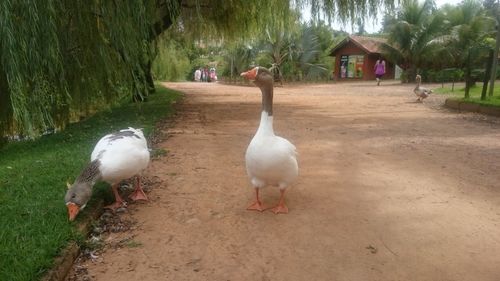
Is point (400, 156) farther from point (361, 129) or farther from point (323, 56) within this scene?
point (323, 56)

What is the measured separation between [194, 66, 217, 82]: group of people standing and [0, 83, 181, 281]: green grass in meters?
32.1

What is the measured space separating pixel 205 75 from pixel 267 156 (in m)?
38.5

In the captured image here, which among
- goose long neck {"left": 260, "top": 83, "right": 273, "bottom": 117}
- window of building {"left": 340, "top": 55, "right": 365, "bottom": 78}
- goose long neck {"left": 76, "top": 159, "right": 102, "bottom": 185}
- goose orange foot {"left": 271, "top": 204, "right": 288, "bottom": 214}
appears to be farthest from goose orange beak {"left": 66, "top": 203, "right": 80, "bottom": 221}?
window of building {"left": 340, "top": 55, "right": 365, "bottom": 78}

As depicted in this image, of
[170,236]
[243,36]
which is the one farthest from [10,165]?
[243,36]

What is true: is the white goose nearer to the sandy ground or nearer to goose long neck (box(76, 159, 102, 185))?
the sandy ground

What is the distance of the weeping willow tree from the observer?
15.8 feet

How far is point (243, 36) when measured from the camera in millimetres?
15008

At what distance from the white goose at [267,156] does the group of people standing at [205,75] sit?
36354 mm

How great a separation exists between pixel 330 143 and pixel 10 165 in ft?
16.6

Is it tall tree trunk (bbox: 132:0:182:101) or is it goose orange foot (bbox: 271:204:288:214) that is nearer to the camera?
goose orange foot (bbox: 271:204:288:214)

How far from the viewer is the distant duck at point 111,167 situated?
405cm

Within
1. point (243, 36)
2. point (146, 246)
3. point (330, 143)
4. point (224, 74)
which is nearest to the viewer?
point (146, 246)

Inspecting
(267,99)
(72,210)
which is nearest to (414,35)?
(267,99)

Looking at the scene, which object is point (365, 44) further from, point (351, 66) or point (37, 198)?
point (37, 198)
